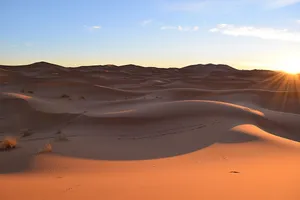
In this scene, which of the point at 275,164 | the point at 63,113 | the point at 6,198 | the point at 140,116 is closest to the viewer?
the point at 6,198

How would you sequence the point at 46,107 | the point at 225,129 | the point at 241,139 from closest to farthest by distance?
1. the point at 241,139
2. the point at 225,129
3. the point at 46,107

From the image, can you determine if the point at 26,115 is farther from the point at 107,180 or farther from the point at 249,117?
the point at 107,180

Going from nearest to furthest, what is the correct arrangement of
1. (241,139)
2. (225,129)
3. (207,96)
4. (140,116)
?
1. (241,139)
2. (225,129)
3. (140,116)
4. (207,96)

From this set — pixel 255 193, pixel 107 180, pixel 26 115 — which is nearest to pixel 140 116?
pixel 26 115

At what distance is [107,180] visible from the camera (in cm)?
463

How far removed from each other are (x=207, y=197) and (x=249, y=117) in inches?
309

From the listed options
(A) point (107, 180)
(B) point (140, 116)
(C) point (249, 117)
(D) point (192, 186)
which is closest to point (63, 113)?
(B) point (140, 116)

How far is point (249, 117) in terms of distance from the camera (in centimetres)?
1111

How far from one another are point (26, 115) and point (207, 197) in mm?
11464

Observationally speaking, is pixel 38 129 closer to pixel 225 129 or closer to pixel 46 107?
pixel 46 107

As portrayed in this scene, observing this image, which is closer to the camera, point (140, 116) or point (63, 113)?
point (140, 116)

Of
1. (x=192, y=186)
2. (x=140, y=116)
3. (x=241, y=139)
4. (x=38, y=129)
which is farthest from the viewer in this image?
(x=38, y=129)

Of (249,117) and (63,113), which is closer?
(249,117)

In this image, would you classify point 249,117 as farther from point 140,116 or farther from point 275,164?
point 275,164
